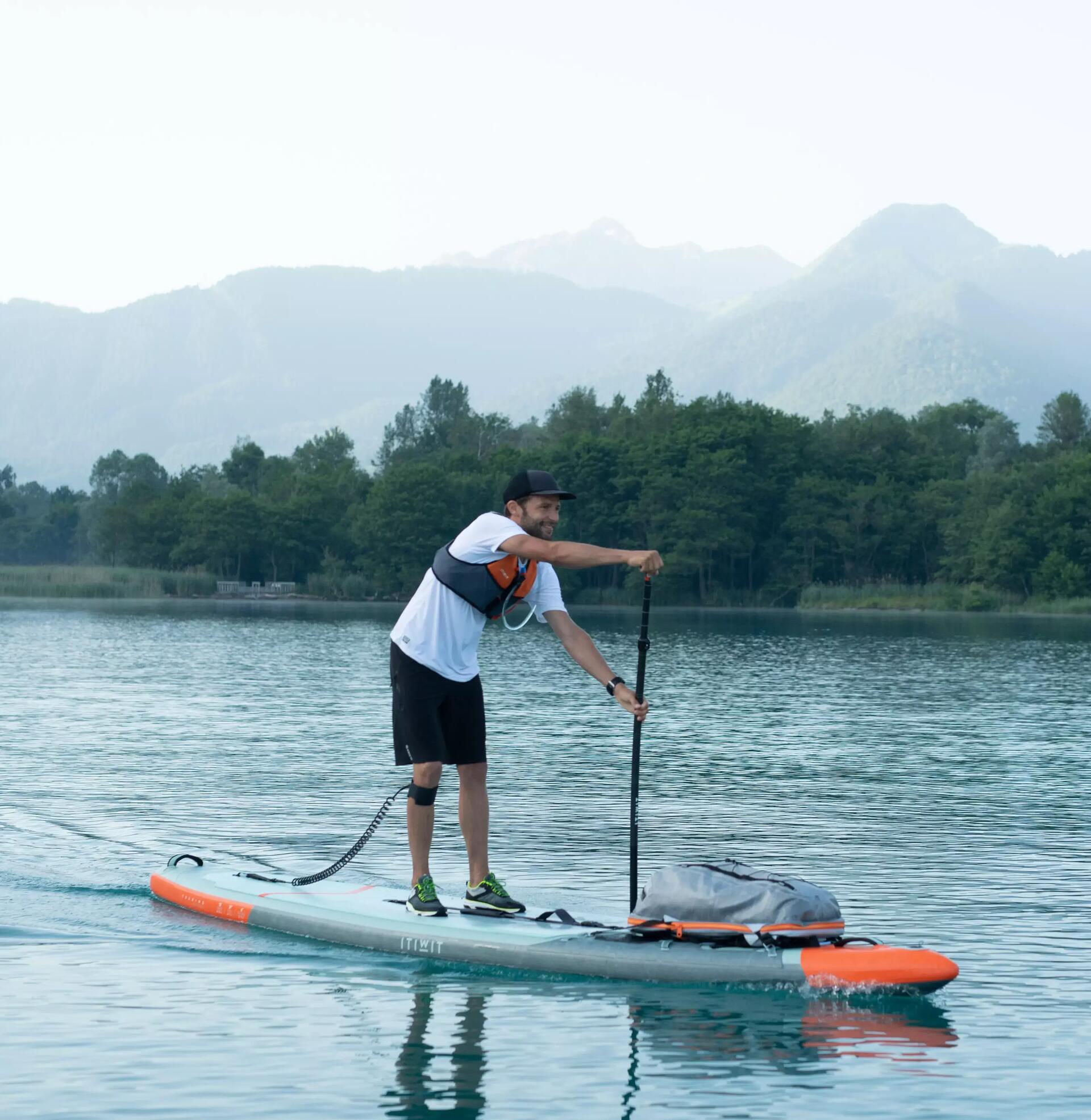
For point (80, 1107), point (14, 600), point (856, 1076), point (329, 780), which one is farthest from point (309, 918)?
point (14, 600)

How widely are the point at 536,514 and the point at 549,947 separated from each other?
243cm

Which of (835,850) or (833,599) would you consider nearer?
(835,850)

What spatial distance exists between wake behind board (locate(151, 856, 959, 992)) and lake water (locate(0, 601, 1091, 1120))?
0.12 metres

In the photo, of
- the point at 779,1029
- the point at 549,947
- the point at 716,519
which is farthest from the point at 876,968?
the point at 716,519

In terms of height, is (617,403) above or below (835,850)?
above

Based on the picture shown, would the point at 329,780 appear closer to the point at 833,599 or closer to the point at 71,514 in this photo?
the point at 833,599

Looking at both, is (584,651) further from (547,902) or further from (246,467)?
(246,467)

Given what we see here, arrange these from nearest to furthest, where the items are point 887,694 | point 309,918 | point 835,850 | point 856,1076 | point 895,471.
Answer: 1. point 856,1076
2. point 309,918
3. point 835,850
4. point 887,694
5. point 895,471

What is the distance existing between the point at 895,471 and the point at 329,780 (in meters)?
104

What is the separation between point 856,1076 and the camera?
24.4 ft

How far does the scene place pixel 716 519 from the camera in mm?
109188

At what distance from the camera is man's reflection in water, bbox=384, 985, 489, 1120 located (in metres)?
6.98

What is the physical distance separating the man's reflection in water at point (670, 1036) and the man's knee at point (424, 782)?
→ 105 cm

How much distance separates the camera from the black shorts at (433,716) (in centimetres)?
936
